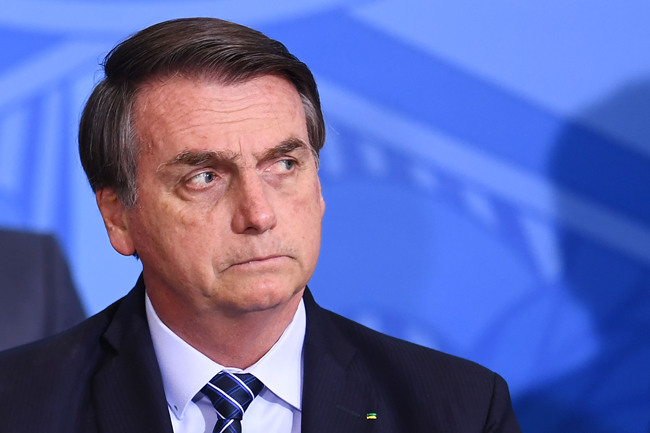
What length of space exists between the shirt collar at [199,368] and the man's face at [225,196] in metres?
0.08

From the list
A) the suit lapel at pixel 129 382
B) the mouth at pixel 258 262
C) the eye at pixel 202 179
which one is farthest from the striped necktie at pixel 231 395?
the eye at pixel 202 179

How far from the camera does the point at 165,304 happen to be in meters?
2.09

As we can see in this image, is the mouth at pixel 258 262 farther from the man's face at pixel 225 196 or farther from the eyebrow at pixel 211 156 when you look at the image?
the eyebrow at pixel 211 156

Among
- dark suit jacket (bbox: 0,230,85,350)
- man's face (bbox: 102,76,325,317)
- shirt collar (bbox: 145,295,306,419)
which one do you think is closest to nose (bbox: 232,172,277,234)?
man's face (bbox: 102,76,325,317)

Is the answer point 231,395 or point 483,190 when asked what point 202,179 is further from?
point 483,190

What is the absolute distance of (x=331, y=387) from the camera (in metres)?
2.08

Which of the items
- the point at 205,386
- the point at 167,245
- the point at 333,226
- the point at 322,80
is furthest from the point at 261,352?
the point at 322,80

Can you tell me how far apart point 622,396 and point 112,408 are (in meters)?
1.40

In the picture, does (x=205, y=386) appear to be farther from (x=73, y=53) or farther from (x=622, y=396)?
(x=622, y=396)

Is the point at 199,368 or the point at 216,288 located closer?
the point at 216,288

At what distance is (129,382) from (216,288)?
1.03ft

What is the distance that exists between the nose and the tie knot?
0.34 metres

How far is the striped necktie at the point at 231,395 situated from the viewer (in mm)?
1995

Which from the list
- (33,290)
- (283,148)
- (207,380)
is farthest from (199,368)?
(33,290)
